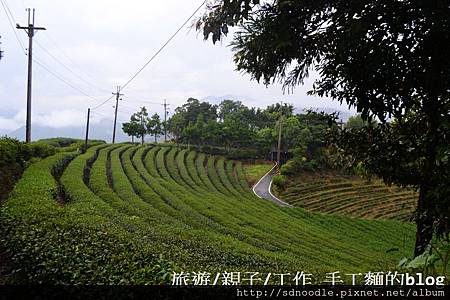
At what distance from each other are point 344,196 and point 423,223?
28990 millimetres

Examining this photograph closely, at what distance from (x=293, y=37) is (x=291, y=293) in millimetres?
1970

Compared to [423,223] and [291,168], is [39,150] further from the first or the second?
[291,168]

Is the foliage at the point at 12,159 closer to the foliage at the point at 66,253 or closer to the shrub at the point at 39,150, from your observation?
the shrub at the point at 39,150

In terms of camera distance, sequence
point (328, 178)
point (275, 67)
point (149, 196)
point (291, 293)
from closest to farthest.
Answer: point (291, 293) → point (275, 67) → point (149, 196) → point (328, 178)

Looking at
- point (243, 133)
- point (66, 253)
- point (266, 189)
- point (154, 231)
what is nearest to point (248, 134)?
point (243, 133)

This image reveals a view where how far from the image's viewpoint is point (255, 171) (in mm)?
37281

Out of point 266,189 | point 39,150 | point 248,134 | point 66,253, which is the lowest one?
point 266,189

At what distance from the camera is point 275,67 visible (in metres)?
3.37

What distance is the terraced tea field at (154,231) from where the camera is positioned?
153 inches

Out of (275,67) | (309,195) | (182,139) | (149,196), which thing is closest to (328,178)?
(309,195)

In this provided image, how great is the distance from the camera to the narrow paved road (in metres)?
28.8

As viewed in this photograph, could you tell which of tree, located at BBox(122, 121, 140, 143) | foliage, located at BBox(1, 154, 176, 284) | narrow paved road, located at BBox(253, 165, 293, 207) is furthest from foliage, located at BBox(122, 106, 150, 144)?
foliage, located at BBox(1, 154, 176, 284)

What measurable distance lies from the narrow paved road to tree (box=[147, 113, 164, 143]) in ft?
57.3

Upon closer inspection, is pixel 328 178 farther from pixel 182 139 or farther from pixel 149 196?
pixel 149 196
